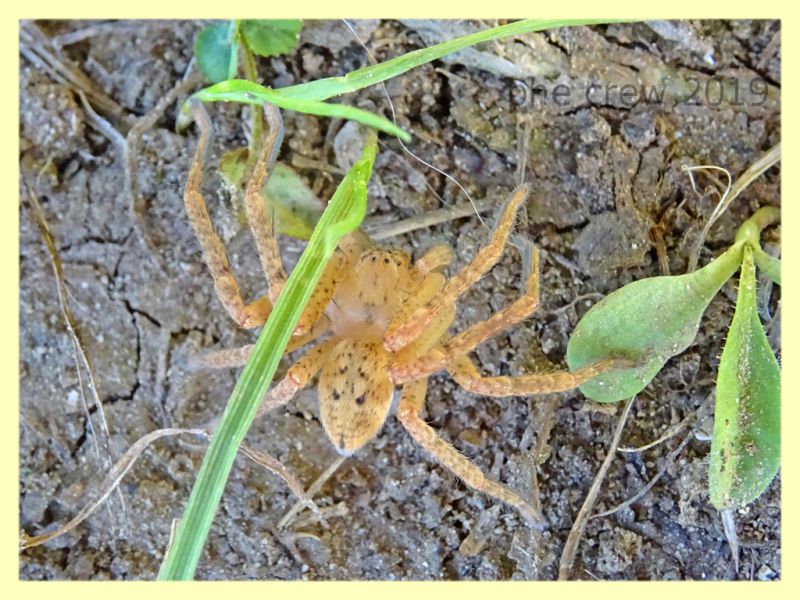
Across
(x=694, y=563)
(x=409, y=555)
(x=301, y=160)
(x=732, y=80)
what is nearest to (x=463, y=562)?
(x=409, y=555)

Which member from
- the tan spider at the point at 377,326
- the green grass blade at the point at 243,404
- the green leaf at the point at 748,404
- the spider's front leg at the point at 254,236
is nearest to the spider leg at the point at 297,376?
the tan spider at the point at 377,326

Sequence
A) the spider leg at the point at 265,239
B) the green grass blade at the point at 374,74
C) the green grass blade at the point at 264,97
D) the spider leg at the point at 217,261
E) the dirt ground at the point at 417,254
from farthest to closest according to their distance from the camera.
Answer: the dirt ground at the point at 417,254 < the spider leg at the point at 217,261 < the spider leg at the point at 265,239 < the green grass blade at the point at 374,74 < the green grass blade at the point at 264,97

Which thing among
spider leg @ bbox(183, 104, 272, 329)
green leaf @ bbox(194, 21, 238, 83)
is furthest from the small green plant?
green leaf @ bbox(194, 21, 238, 83)

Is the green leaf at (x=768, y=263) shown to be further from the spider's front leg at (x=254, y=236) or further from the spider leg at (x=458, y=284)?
the spider's front leg at (x=254, y=236)

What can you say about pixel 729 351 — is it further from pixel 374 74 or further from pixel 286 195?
pixel 286 195

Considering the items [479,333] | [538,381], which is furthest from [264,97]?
[538,381]

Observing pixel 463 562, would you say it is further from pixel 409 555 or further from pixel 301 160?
pixel 301 160
